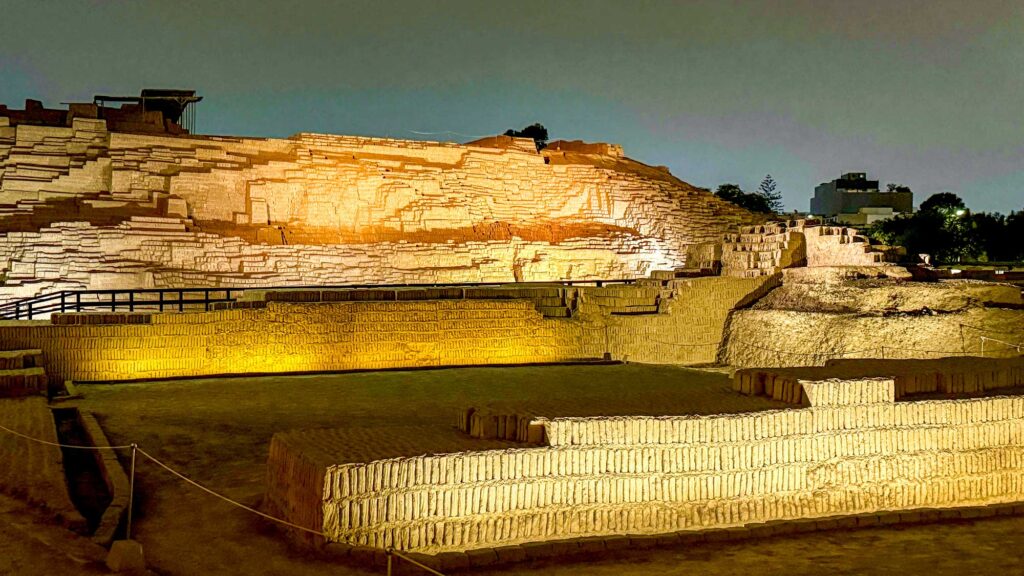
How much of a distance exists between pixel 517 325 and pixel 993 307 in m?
7.91

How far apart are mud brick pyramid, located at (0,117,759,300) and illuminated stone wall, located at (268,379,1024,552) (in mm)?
16142

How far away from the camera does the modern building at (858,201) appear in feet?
225

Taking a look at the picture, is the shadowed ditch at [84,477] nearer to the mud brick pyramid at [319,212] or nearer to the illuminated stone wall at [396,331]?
the illuminated stone wall at [396,331]

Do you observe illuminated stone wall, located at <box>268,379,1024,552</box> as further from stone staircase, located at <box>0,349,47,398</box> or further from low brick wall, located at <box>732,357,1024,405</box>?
stone staircase, located at <box>0,349,47,398</box>

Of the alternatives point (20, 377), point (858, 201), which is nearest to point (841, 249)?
point (20, 377)

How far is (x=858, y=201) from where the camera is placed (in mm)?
73062

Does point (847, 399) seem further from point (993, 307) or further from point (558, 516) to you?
point (993, 307)

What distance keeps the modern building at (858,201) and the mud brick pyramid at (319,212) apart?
41.3 meters

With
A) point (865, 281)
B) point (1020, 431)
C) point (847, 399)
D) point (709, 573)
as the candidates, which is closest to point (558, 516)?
point (709, 573)

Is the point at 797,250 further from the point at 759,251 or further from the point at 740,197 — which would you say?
the point at 740,197

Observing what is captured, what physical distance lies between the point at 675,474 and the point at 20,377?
8.34 metres

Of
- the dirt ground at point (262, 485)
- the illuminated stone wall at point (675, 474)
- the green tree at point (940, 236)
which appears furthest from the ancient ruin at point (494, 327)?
the green tree at point (940, 236)

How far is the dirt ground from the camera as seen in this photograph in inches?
215

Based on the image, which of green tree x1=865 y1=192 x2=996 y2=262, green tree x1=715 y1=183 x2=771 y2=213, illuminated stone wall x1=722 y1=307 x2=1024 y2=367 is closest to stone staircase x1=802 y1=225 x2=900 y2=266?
illuminated stone wall x1=722 y1=307 x2=1024 y2=367
